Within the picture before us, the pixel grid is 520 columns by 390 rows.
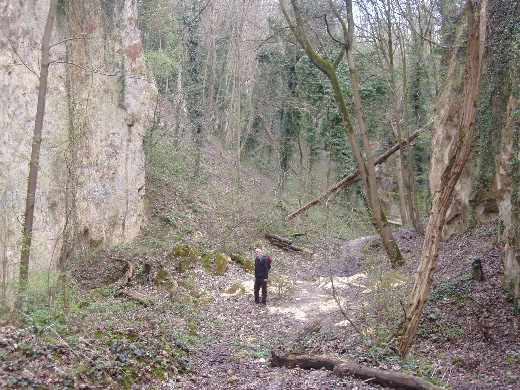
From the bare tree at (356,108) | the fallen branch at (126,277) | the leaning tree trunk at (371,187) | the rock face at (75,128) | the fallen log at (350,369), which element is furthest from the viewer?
the leaning tree trunk at (371,187)

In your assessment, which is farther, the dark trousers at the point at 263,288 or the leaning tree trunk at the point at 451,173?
the dark trousers at the point at 263,288

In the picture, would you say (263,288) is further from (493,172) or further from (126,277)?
(493,172)

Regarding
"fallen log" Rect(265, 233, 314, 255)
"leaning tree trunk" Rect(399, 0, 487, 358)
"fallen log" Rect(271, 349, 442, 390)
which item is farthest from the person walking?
"fallen log" Rect(265, 233, 314, 255)

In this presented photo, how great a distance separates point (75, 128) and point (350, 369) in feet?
25.0

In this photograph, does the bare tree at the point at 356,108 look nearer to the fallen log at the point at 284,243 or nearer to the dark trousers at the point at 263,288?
the dark trousers at the point at 263,288

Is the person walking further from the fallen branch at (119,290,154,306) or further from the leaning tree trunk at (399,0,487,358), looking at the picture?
the leaning tree trunk at (399,0,487,358)

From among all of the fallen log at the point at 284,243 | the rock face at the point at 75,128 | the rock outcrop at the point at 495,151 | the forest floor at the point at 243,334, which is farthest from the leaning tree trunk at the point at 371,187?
the rock face at the point at 75,128

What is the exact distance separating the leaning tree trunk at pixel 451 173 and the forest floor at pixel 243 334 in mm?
585

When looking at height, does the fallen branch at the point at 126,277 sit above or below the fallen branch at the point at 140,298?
above

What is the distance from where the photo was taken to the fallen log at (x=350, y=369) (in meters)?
5.17

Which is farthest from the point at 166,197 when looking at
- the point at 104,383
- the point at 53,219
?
the point at 104,383

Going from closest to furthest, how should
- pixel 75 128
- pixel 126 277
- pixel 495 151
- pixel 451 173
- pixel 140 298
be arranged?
pixel 451 173 < pixel 75 128 < pixel 140 298 < pixel 126 277 < pixel 495 151

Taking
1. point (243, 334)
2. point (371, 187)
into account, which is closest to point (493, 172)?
point (371, 187)

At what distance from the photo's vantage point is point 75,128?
9461 mm
